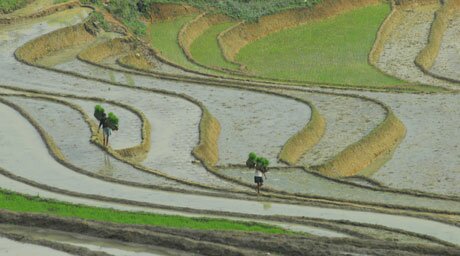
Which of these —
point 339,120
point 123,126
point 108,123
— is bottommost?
point 339,120

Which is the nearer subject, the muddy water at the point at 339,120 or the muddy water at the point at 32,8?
the muddy water at the point at 339,120

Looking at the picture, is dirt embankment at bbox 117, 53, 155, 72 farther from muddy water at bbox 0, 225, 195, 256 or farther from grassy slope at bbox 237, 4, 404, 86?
muddy water at bbox 0, 225, 195, 256

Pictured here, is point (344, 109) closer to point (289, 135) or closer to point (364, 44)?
point (289, 135)

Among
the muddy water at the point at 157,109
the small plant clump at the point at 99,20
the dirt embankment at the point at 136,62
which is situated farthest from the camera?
the small plant clump at the point at 99,20

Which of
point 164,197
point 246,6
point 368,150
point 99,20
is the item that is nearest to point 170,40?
point 99,20

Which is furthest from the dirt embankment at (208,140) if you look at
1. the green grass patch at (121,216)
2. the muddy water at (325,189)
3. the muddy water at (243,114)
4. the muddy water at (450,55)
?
the muddy water at (450,55)

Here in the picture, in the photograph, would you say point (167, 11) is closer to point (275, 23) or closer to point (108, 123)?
point (275, 23)

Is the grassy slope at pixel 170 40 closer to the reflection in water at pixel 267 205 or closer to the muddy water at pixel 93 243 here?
the reflection in water at pixel 267 205

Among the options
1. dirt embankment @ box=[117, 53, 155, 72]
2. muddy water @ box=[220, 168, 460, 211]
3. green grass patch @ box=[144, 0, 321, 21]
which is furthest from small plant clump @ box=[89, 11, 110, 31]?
muddy water @ box=[220, 168, 460, 211]
